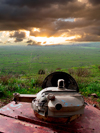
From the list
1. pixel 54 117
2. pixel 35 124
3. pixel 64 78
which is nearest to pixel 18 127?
pixel 35 124

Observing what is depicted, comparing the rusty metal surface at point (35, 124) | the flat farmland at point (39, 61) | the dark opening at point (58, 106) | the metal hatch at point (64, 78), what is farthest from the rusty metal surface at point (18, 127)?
the flat farmland at point (39, 61)

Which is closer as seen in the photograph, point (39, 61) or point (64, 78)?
point (64, 78)

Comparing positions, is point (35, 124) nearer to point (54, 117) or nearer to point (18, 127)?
point (18, 127)

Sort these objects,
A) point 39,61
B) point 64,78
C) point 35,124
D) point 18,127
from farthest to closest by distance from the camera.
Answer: point 39,61
point 64,78
point 35,124
point 18,127

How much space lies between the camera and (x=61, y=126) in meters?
3.68

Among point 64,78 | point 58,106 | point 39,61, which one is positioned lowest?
point 39,61

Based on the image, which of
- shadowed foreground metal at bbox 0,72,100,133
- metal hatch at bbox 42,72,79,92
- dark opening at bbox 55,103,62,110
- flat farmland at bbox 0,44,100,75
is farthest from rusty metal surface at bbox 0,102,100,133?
flat farmland at bbox 0,44,100,75

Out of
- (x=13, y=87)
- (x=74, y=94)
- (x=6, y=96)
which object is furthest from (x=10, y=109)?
(x=13, y=87)

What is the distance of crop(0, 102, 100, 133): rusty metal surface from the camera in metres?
3.57

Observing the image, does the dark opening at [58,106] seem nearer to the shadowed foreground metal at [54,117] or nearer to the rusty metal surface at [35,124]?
the shadowed foreground metal at [54,117]

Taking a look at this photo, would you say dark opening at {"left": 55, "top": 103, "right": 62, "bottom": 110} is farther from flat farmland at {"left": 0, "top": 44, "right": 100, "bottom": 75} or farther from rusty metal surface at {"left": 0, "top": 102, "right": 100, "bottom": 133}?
flat farmland at {"left": 0, "top": 44, "right": 100, "bottom": 75}

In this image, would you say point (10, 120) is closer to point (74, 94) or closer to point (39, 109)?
point (39, 109)

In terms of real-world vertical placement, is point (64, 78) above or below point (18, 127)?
above

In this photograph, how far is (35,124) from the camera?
12.5ft
